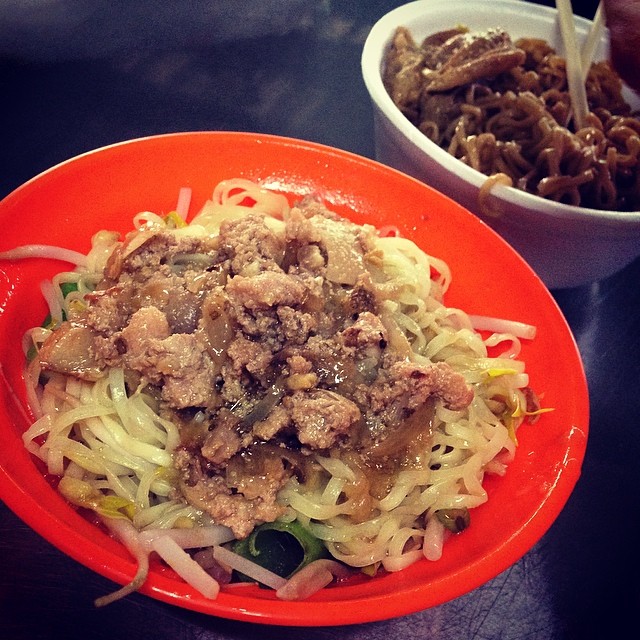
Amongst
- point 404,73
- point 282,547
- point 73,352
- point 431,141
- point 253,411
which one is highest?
point 404,73

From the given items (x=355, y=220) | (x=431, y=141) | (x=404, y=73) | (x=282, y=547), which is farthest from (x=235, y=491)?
(x=404, y=73)

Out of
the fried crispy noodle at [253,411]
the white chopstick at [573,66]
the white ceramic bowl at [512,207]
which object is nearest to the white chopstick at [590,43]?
the white chopstick at [573,66]

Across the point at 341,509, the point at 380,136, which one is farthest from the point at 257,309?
the point at 380,136

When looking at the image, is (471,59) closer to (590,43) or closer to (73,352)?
(590,43)

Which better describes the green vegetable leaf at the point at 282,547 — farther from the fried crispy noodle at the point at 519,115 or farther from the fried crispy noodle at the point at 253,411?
the fried crispy noodle at the point at 519,115

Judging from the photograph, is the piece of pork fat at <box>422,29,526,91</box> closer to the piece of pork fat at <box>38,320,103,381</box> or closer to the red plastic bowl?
the red plastic bowl

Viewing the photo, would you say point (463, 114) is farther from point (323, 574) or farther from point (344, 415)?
point (323, 574)

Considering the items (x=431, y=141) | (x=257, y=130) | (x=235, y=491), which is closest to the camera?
(x=235, y=491)
